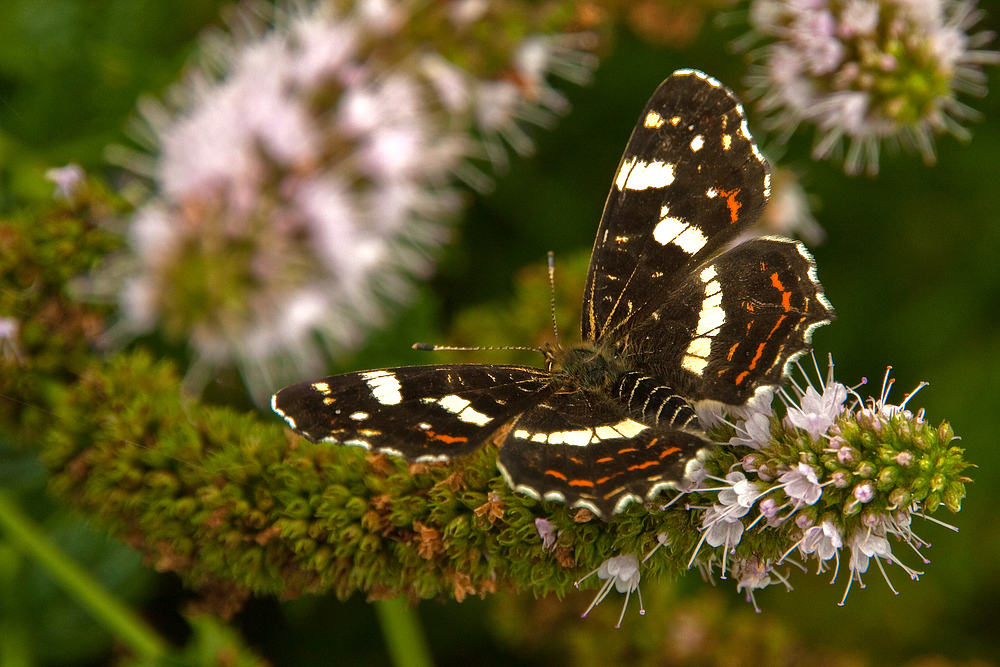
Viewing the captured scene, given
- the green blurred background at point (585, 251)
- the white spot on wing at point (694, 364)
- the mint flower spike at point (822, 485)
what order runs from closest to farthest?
the mint flower spike at point (822, 485)
the white spot on wing at point (694, 364)
the green blurred background at point (585, 251)

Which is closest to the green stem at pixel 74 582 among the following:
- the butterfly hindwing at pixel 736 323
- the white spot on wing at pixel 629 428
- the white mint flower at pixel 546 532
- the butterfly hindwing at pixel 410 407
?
the butterfly hindwing at pixel 410 407

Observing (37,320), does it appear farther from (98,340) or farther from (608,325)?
(608,325)

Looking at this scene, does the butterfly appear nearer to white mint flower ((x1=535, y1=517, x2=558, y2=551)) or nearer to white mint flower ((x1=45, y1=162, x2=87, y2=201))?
white mint flower ((x1=535, y1=517, x2=558, y2=551))

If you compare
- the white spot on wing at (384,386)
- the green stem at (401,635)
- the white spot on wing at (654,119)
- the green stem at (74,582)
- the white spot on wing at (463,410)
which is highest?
the white spot on wing at (654,119)

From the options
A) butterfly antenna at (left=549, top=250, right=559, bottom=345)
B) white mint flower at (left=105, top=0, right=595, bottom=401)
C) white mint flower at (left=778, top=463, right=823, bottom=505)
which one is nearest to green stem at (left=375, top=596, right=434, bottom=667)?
white mint flower at (left=105, top=0, right=595, bottom=401)

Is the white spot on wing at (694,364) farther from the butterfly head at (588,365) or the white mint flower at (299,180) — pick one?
the white mint flower at (299,180)

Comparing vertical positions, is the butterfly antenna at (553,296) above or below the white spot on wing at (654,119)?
below

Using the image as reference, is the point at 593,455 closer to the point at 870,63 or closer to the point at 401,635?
the point at 401,635
